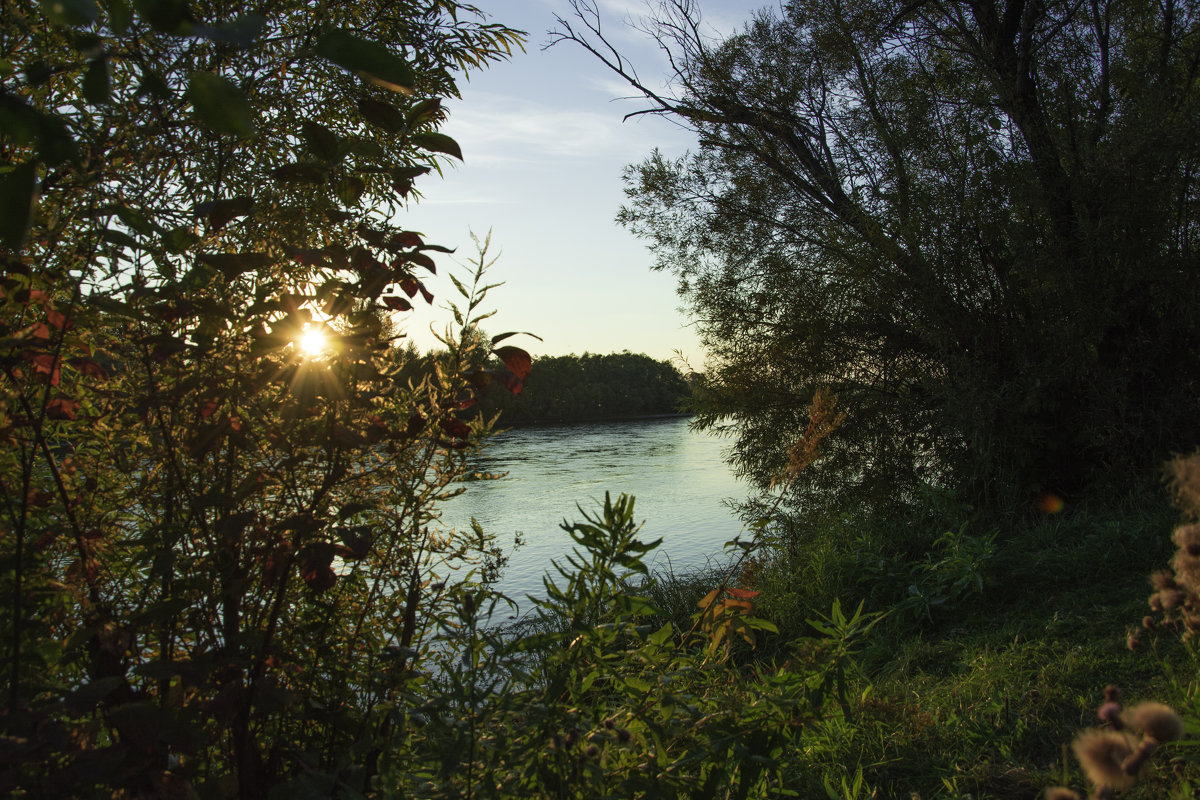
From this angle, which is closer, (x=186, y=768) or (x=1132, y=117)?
(x=186, y=768)

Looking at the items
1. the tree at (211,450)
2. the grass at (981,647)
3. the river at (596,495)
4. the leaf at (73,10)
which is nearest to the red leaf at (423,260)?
the tree at (211,450)

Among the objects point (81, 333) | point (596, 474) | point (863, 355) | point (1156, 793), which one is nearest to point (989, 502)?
point (863, 355)

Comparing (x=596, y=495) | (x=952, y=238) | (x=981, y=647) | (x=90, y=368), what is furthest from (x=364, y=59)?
(x=596, y=495)

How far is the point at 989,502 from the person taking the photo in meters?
6.05

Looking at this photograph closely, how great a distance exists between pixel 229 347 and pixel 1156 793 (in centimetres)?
231

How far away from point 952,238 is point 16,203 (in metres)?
7.10

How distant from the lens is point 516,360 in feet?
4.72

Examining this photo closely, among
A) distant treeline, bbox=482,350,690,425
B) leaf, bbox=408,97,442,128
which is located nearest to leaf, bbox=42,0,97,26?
leaf, bbox=408,97,442,128

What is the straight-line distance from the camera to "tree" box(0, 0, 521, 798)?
51.0 inches

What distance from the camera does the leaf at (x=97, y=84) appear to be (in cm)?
54

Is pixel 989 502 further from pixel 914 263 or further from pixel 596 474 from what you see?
pixel 596 474

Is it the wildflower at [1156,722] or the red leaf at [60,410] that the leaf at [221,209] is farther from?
the wildflower at [1156,722]

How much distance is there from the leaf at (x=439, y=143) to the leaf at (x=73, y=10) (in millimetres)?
934

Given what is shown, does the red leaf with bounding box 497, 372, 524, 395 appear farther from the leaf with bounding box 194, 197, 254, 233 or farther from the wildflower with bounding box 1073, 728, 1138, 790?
the wildflower with bounding box 1073, 728, 1138, 790
